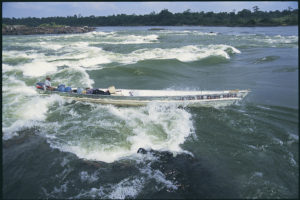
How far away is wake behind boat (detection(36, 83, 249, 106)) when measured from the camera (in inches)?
706

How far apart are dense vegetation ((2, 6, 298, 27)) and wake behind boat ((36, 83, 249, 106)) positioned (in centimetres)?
A: 10863

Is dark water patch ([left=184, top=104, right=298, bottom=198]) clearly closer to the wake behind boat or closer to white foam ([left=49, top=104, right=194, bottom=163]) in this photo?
the wake behind boat

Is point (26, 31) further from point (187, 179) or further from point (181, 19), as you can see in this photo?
point (187, 179)

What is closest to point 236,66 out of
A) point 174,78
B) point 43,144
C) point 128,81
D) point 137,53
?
point 174,78

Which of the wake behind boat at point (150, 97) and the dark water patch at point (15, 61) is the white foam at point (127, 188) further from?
the dark water patch at point (15, 61)

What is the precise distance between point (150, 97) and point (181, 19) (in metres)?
155

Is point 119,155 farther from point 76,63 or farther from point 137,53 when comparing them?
point 137,53

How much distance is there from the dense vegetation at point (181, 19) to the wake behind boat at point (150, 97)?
108626 mm

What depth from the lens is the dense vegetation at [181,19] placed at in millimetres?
123625

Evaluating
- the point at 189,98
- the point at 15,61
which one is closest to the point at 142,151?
the point at 189,98

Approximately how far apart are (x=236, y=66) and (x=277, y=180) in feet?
80.6

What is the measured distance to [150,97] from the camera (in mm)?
18234

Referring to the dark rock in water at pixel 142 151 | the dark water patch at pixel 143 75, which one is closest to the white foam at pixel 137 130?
the dark rock in water at pixel 142 151

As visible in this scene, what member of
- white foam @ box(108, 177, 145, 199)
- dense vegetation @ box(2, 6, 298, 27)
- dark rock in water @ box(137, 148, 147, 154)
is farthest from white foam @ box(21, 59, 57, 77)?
dense vegetation @ box(2, 6, 298, 27)
